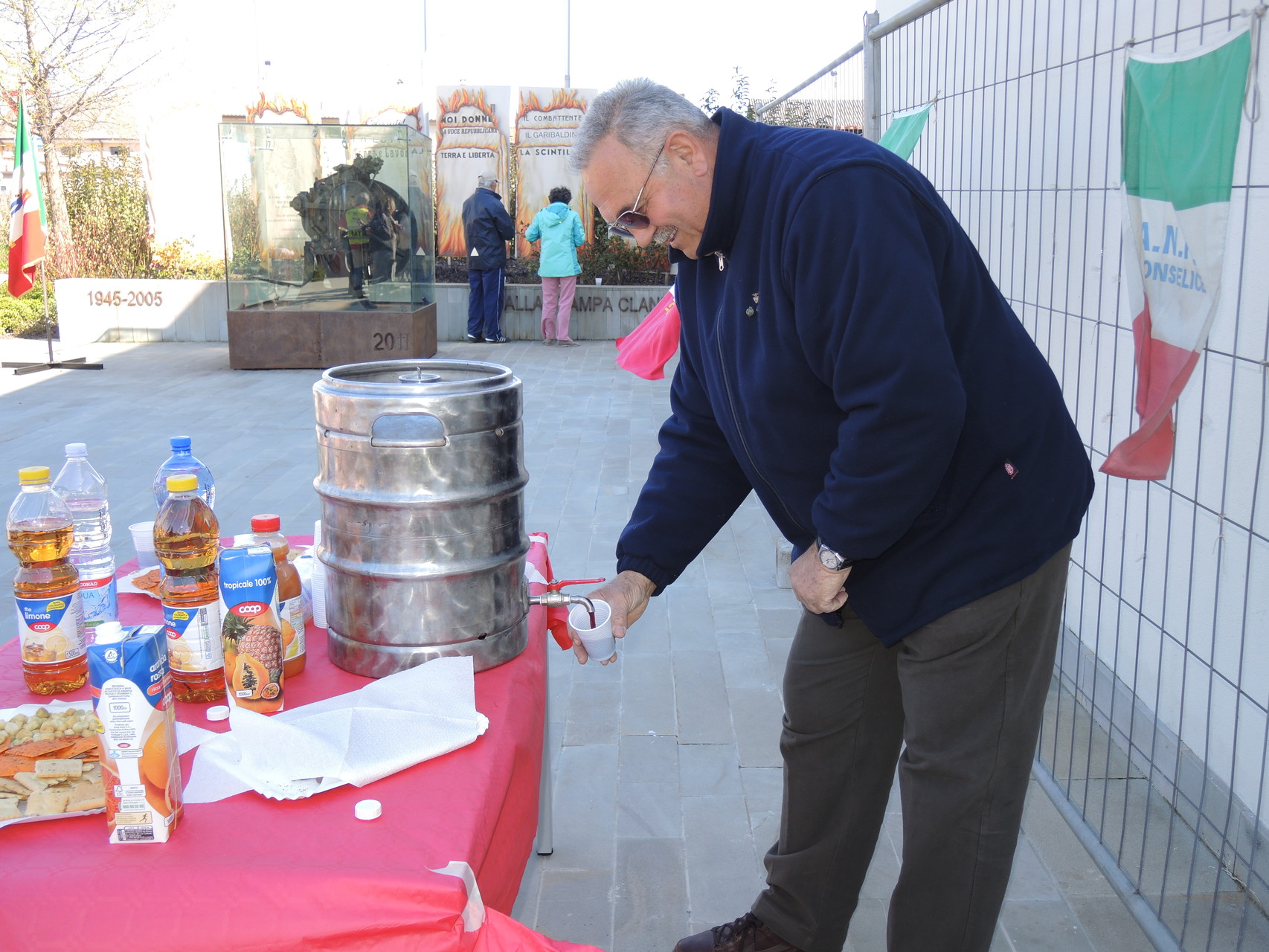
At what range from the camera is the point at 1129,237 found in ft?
8.50

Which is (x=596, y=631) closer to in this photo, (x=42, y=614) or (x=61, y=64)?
(x=42, y=614)

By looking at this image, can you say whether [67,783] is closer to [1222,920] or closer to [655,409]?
[1222,920]

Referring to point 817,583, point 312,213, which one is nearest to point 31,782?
point 817,583

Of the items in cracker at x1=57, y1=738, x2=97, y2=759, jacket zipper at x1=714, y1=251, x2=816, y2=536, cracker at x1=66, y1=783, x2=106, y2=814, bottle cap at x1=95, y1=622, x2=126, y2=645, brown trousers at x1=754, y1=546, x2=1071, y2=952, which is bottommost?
brown trousers at x1=754, y1=546, x2=1071, y2=952

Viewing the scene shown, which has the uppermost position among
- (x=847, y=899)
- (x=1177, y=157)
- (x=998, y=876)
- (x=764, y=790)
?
(x=1177, y=157)

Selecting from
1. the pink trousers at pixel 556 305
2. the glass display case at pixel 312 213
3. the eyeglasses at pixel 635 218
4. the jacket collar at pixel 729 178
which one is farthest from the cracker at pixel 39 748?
the pink trousers at pixel 556 305

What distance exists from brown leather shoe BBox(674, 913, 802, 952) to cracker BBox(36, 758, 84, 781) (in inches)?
56.1

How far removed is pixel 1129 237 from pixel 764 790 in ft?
5.94

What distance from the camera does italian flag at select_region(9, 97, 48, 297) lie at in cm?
981

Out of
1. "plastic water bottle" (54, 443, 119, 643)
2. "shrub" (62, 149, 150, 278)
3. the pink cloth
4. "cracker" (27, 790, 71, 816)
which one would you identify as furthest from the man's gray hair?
"shrub" (62, 149, 150, 278)

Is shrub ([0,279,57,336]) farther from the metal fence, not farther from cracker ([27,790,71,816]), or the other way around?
cracker ([27,790,71,816])

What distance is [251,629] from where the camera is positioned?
1664 millimetres

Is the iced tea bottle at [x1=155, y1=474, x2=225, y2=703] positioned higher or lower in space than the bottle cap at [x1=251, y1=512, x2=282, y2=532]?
lower

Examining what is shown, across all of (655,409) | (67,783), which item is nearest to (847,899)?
(67,783)
